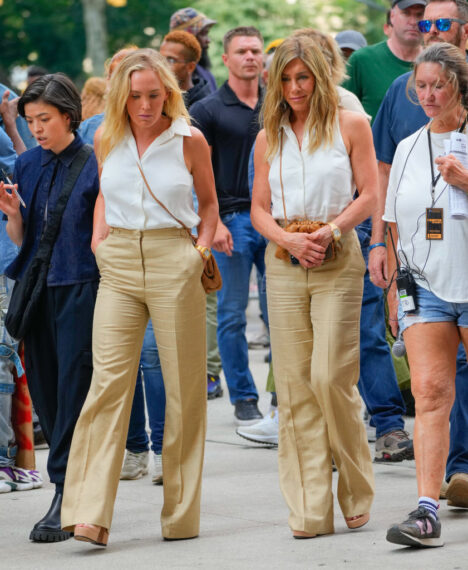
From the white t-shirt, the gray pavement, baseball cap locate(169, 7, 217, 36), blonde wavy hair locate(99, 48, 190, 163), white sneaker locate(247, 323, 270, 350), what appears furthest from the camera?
white sneaker locate(247, 323, 270, 350)

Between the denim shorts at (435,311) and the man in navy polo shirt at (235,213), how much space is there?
3038 mm

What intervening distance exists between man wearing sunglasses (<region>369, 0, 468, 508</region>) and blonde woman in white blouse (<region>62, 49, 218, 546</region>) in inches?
36.7

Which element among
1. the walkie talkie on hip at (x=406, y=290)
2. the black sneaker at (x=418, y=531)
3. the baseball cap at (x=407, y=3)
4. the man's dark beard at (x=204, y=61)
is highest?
the baseball cap at (x=407, y=3)

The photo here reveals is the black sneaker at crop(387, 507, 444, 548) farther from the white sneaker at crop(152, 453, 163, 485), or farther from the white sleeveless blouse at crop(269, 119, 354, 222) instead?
the white sneaker at crop(152, 453, 163, 485)

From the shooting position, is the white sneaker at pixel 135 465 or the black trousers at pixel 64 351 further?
the white sneaker at pixel 135 465

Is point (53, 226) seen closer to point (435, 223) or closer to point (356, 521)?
point (435, 223)

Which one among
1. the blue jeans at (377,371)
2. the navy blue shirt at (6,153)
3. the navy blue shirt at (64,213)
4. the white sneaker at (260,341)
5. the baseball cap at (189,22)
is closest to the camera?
the navy blue shirt at (64,213)

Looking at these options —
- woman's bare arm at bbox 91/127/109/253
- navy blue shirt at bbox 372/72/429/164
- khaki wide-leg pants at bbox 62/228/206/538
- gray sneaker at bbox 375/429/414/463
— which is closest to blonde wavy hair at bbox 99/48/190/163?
woman's bare arm at bbox 91/127/109/253

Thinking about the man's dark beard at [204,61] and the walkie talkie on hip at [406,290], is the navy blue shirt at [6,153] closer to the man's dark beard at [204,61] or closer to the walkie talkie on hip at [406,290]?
the walkie talkie on hip at [406,290]

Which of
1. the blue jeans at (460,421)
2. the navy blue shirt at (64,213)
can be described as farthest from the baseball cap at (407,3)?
the navy blue shirt at (64,213)

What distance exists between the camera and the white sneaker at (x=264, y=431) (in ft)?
24.4

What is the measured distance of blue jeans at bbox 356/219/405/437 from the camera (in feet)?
22.8

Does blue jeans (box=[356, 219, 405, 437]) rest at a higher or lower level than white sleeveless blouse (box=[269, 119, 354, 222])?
lower

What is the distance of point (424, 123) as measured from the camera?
609cm
